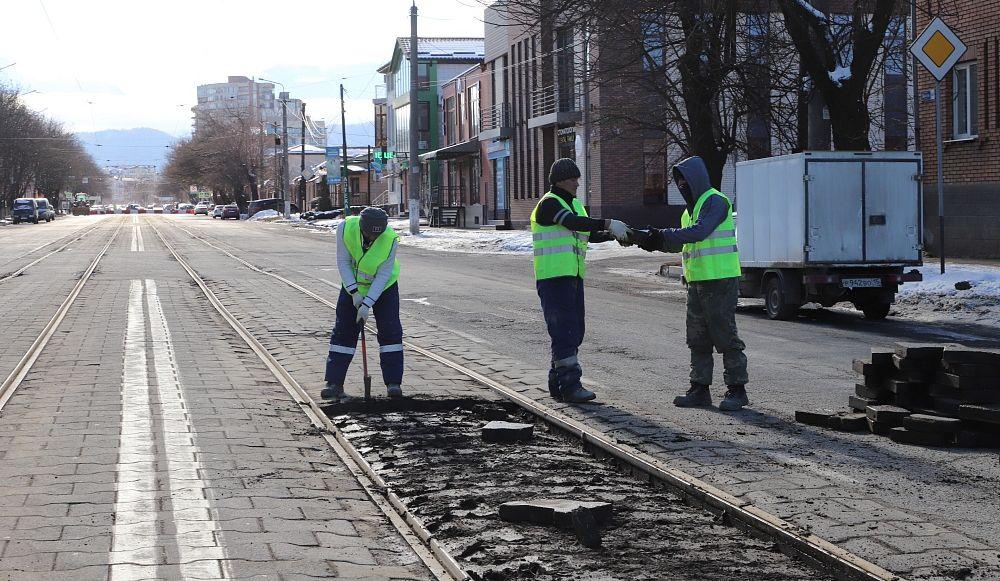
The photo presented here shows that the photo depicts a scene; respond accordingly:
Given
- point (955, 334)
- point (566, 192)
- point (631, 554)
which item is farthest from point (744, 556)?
point (955, 334)

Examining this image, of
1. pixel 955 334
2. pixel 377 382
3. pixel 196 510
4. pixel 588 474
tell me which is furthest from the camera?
pixel 955 334

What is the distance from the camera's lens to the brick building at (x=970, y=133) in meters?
22.4

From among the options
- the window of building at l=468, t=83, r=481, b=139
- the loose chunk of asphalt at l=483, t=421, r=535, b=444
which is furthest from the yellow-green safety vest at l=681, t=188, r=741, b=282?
the window of building at l=468, t=83, r=481, b=139

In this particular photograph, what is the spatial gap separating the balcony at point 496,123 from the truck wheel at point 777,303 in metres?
35.1

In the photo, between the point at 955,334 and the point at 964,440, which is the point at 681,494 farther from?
the point at 955,334

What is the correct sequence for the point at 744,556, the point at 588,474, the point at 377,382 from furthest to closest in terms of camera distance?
the point at 377,382 → the point at 588,474 → the point at 744,556

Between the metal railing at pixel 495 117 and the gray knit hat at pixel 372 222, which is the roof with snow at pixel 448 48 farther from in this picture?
the gray knit hat at pixel 372 222

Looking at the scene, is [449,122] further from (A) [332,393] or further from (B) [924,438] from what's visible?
(B) [924,438]

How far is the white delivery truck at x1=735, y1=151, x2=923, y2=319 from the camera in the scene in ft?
53.0

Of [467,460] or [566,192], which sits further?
[566,192]

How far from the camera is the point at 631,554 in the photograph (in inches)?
193

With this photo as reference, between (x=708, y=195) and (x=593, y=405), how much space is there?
68.6 inches

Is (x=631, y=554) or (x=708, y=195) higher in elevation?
(x=708, y=195)

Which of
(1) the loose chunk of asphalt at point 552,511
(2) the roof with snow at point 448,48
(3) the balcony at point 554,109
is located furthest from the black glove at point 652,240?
(2) the roof with snow at point 448,48
